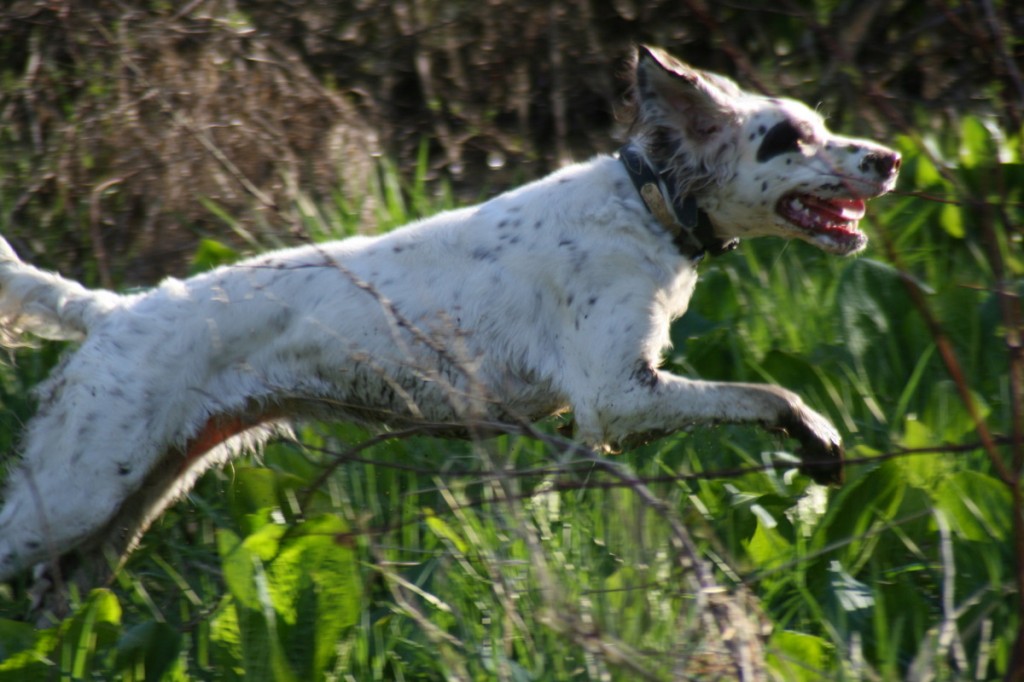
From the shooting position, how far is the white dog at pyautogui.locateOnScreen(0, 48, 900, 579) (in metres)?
3.67

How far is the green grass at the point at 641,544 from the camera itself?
2.73 meters

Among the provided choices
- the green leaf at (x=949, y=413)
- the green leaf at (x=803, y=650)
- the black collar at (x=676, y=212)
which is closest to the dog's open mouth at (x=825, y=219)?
the black collar at (x=676, y=212)

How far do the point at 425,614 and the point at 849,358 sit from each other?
1.79m

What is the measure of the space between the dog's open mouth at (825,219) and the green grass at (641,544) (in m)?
0.16

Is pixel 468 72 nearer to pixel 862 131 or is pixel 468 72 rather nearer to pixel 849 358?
pixel 862 131

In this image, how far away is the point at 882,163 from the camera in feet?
12.0

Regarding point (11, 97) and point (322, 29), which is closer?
point (11, 97)

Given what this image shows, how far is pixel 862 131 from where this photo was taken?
20.8 ft

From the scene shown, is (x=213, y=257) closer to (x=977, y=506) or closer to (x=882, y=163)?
(x=882, y=163)

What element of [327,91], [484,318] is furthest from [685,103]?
[327,91]

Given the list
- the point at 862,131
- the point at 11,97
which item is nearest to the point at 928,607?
the point at 862,131

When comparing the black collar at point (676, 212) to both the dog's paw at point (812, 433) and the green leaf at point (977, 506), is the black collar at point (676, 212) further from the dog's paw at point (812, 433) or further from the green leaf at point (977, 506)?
the green leaf at point (977, 506)

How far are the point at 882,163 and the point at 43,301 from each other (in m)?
2.50

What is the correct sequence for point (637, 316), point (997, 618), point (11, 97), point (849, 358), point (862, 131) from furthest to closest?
point (862, 131), point (11, 97), point (849, 358), point (637, 316), point (997, 618)
